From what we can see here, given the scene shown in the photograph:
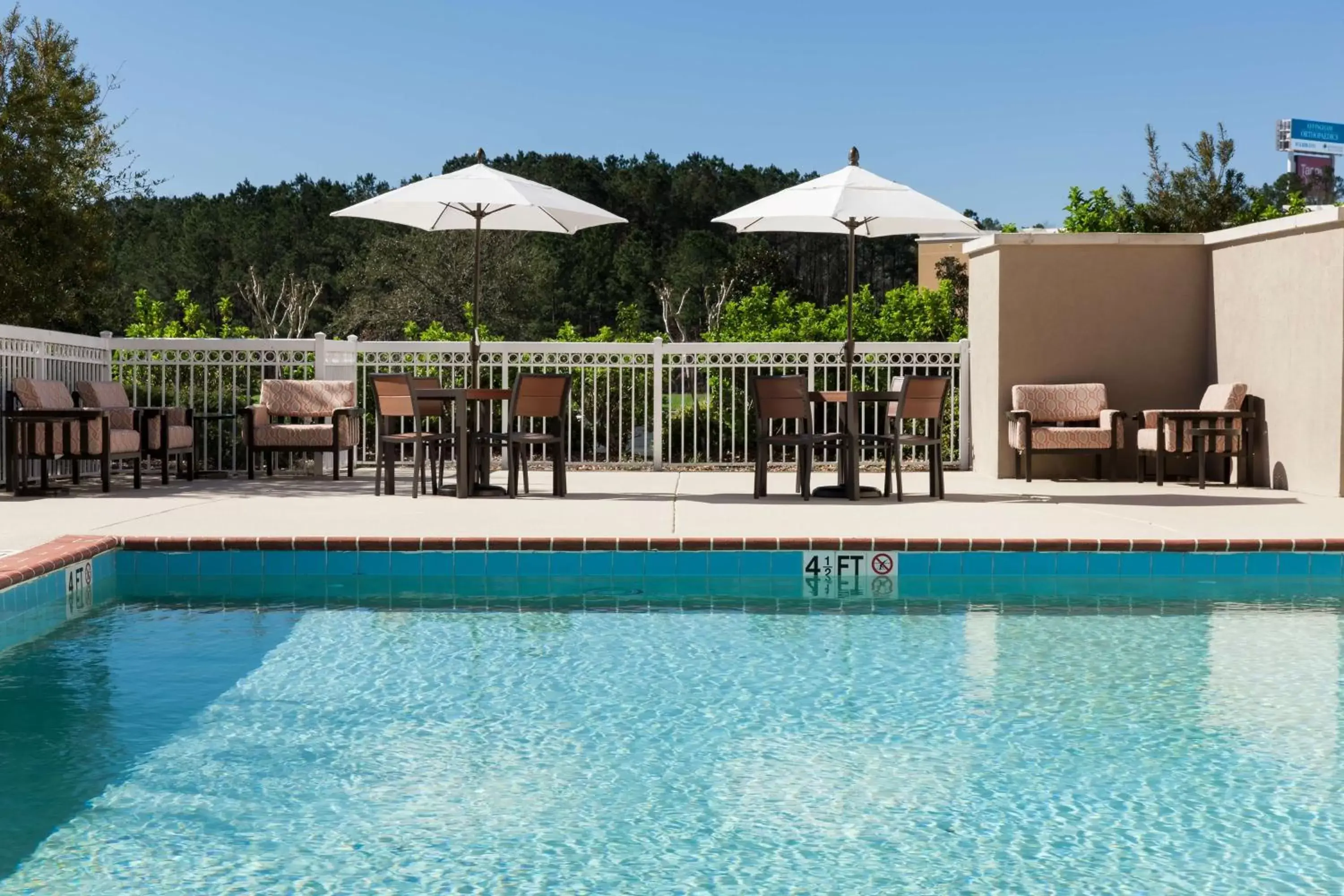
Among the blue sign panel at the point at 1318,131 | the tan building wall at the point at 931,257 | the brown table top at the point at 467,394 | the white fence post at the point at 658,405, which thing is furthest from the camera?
the blue sign panel at the point at 1318,131

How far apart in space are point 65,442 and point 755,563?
5.14 m

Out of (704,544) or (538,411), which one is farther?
(538,411)

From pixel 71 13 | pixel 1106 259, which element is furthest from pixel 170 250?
pixel 1106 259

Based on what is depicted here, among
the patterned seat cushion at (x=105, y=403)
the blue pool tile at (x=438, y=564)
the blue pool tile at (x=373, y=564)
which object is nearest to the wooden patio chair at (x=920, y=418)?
the blue pool tile at (x=438, y=564)

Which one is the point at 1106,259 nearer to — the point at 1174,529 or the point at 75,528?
the point at 1174,529

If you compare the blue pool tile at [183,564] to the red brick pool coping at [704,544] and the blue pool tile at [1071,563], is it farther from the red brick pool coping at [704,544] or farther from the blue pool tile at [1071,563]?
the blue pool tile at [1071,563]

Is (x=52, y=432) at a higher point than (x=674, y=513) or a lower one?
higher

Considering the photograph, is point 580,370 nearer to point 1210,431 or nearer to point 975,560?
point 1210,431

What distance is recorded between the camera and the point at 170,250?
41531 millimetres

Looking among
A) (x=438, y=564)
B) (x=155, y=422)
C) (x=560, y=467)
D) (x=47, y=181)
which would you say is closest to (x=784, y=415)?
(x=560, y=467)

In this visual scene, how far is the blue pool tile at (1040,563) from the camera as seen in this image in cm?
622

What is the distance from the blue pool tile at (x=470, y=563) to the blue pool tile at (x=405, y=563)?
17 centimetres

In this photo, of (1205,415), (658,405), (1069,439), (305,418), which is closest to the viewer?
(1205,415)

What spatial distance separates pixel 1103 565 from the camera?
20.4 feet
